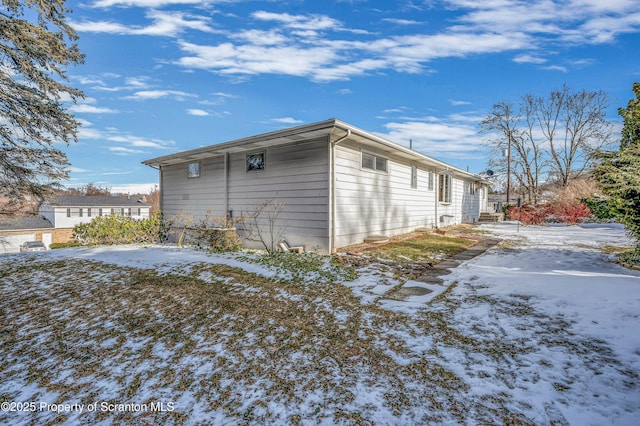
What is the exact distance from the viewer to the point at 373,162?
8.84 meters

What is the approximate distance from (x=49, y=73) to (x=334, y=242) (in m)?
8.65

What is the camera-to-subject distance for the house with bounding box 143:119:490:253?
24.2 feet

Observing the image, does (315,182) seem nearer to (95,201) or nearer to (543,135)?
(543,135)

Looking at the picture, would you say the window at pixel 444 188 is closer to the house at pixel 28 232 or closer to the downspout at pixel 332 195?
the downspout at pixel 332 195

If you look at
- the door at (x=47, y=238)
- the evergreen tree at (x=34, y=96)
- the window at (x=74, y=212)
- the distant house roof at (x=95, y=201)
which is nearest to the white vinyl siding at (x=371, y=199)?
the evergreen tree at (x=34, y=96)

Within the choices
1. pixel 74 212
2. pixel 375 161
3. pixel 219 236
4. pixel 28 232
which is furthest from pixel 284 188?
pixel 74 212

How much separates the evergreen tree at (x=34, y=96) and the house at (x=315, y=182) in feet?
11.5

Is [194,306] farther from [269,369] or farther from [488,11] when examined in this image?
[488,11]

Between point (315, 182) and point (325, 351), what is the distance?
17.2 ft

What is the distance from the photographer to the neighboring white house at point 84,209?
32500mm

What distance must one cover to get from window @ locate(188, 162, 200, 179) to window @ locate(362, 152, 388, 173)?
21.6 feet

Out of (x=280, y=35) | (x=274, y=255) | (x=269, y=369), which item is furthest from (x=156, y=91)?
(x=269, y=369)

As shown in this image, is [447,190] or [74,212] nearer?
[447,190]

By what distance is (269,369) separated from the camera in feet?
8.11
